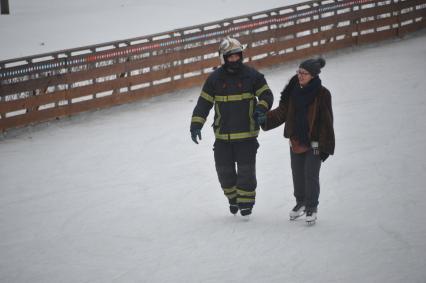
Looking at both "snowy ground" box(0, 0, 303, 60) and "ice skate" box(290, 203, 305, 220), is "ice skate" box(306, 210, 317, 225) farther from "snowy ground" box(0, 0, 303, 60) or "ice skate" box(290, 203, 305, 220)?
"snowy ground" box(0, 0, 303, 60)

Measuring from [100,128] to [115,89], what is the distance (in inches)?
53.1

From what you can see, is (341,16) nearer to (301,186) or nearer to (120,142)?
(120,142)

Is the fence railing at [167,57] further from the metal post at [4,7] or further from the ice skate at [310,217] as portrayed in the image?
the metal post at [4,7]

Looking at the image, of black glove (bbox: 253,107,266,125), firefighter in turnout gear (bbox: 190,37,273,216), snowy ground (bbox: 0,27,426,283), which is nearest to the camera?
snowy ground (bbox: 0,27,426,283)

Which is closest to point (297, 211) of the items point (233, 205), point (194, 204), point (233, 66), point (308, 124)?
point (233, 205)

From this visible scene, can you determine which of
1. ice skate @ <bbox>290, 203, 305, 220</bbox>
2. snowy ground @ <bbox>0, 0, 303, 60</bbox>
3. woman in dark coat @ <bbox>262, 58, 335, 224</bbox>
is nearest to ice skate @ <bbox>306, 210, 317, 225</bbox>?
woman in dark coat @ <bbox>262, 58, 335, 224</bbox>

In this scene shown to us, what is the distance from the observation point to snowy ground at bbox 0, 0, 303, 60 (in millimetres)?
18453

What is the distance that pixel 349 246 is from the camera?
4.82 metres

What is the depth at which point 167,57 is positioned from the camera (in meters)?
11.4

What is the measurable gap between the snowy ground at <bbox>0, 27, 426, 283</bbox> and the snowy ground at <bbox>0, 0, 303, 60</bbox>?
8.64 metres

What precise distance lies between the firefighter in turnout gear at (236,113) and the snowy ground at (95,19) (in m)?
11.9

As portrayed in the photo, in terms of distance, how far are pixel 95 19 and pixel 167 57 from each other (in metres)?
11.0

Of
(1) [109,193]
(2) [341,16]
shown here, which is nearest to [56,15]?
(2) [341,16]

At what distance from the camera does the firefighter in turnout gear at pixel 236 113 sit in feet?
17.7
